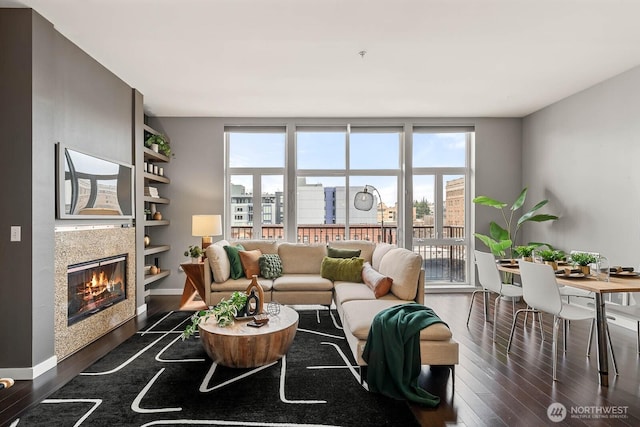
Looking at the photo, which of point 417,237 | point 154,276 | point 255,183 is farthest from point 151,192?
point 417,237

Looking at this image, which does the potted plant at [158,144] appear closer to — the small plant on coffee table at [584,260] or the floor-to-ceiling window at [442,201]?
the floor-to-ceiling window at [442,201]

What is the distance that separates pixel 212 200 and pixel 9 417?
3.84m

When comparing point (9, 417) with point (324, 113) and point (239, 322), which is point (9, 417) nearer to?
point (239, 322)

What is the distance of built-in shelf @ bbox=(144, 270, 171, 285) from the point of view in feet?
16.1

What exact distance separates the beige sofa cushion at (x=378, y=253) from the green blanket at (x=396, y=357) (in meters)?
1.93

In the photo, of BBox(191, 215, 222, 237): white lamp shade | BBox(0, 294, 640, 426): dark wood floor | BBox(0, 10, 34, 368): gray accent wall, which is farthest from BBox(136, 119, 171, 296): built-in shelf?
BBox(0, 10, 34, 368): gray accent wall

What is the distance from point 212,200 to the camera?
5715 mm

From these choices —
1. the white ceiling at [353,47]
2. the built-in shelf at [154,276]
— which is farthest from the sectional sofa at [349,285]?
the white ceiling at [353,47]

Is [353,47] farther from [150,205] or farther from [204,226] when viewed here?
[150,205]

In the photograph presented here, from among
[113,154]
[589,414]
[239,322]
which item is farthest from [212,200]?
[589,414]

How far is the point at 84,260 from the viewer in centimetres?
338

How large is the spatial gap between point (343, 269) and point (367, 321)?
5.59 feet

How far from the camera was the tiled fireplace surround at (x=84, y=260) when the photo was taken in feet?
10.0

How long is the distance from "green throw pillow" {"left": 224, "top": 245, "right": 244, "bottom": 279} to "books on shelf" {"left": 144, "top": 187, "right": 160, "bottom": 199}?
153 centimetres
